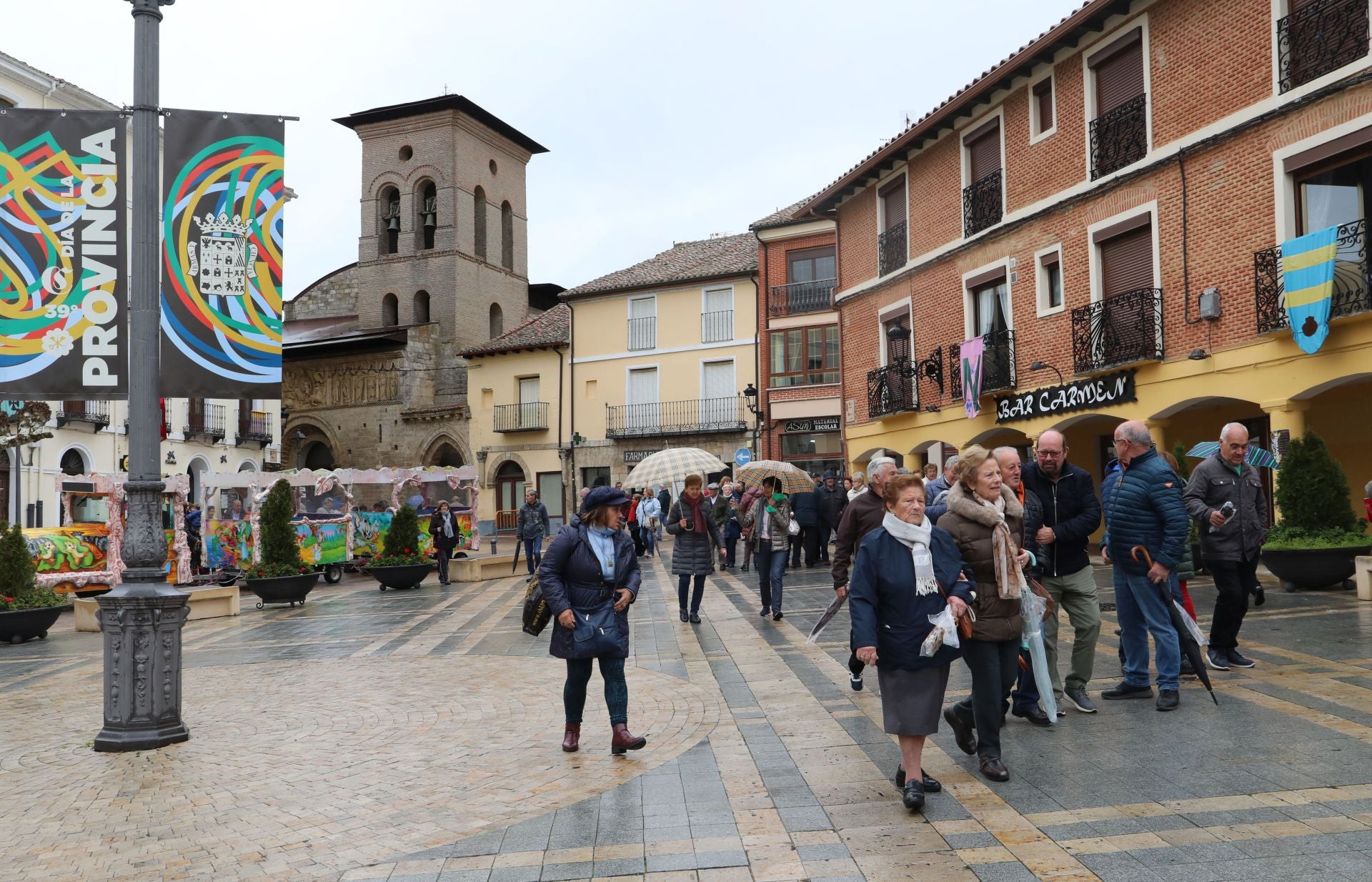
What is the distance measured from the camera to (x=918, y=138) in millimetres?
22750

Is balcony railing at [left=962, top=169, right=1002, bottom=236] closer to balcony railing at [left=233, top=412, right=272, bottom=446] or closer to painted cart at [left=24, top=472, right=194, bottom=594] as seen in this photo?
painted cart at [left=24, top=472, right=194, bottom=594]

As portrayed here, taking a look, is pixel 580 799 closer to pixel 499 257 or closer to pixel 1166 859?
pixel 1166 859

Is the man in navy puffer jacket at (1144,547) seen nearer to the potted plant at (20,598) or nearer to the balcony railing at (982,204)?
the potted plant at (20,598)

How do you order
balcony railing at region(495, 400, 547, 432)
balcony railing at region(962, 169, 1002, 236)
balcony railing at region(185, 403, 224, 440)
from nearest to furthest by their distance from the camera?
balcony railing at region(962, 169, 1002, 236) < balcony railing at region(185, 403, 224, 440) < balcony railing at region(495, 400, 547, 432)

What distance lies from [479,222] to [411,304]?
17.6ft

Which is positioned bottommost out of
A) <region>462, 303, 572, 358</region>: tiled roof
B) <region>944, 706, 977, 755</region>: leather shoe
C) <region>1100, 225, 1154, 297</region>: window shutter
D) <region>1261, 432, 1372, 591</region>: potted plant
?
<region>944, 706, 977, 755</region>: leather shoe

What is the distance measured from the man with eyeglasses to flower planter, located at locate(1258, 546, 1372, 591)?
7124 millimetres

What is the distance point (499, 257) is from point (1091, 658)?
4762 centimetres

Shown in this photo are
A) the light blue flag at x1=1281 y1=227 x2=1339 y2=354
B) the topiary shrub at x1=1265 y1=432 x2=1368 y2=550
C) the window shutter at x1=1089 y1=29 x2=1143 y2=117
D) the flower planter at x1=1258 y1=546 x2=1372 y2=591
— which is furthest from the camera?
the window shutter at x1=1089 y1=29 x2=1143 y2=117

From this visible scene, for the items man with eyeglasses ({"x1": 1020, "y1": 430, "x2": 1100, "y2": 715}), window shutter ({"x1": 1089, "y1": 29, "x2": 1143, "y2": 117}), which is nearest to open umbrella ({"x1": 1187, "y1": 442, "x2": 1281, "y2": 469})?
man with eyeglasses ({"x1": 1020, "y1": 430, "x2": 1100, "y2": 715})

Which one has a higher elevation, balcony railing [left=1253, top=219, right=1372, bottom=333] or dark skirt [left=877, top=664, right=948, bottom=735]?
balcony railing [left=1253, top=219, right=1372, bottom=333]

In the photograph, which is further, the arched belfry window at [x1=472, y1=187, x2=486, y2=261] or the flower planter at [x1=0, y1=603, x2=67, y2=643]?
the arched belfry window at [x1=472, y1=187, x2=486, y2=261]

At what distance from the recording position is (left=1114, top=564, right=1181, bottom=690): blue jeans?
7062mm

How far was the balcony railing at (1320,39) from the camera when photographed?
13.5 meters
